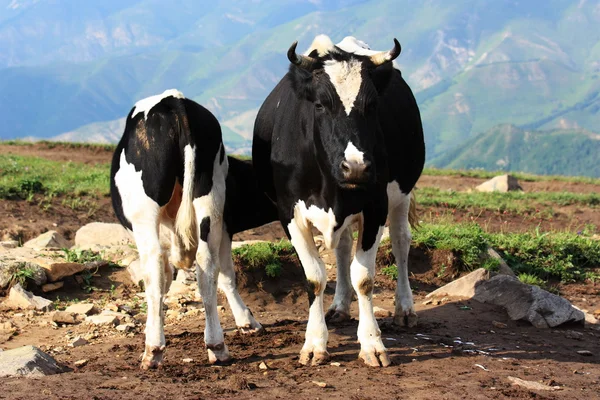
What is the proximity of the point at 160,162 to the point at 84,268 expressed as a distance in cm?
327

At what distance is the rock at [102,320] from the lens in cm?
796

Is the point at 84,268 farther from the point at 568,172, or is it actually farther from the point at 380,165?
the point at 568,172

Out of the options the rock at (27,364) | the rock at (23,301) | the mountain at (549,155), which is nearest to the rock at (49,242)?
the rock at (23,301)

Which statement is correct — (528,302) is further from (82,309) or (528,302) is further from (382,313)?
(82,309)

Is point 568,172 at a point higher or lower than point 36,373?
lower

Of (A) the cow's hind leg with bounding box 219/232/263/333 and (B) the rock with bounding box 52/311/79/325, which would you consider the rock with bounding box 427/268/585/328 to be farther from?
(B) the rock with bounding box 52/311/79/325

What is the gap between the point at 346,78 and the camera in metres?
6.40

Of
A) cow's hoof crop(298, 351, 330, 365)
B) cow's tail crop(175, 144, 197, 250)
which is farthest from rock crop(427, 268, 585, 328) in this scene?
cow's tail crop(175, 144, 197, 250)

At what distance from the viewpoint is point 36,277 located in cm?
877

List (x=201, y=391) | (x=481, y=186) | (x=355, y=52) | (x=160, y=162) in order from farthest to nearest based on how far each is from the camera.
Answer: (x=481, y=186)
(x=355, y=52)
(x=160, y=162)
(x=201, y=391)

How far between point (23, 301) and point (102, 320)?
0.96m

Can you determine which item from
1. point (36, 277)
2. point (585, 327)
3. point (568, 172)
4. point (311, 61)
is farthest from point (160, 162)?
point (568, 172)

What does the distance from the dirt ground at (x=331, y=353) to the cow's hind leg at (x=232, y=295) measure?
12 centimetres

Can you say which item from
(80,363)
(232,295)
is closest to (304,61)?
(232,295)
